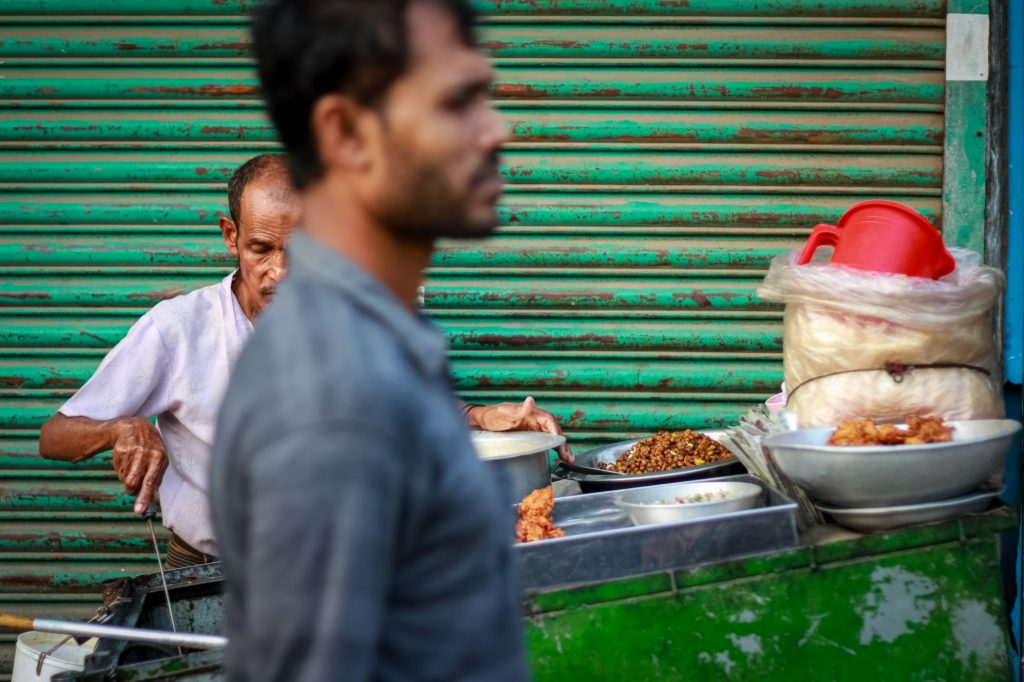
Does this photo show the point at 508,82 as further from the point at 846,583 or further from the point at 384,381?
the point at 384,381

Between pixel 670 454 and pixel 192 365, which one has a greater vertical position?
pixel 192 365

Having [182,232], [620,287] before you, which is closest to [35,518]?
[182,232]

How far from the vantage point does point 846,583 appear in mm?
2451

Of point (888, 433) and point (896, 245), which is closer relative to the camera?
point (888, 433)

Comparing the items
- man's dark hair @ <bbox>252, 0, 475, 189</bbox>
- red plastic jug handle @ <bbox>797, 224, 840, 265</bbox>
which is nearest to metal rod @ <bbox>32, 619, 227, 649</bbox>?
man's dark hair @ <bbox>252, 0, 475, 189</bbox>

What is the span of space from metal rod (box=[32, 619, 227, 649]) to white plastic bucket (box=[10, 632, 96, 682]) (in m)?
0.32

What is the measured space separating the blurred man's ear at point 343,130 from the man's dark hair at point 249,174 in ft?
7.44

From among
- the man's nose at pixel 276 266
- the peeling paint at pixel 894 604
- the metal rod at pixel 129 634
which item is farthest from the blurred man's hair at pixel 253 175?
the peeling paint at pixel 894 604

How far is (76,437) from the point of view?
3070 millimetres

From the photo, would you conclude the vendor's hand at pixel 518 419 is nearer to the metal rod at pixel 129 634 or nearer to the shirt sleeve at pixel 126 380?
the shirt sleeve at pixel 126 380

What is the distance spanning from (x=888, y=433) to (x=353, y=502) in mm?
1892

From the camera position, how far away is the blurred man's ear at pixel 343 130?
109 cm

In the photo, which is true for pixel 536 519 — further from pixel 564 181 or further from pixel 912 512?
pixel 564 181

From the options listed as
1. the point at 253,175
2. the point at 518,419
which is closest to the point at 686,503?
the point at 518,419
